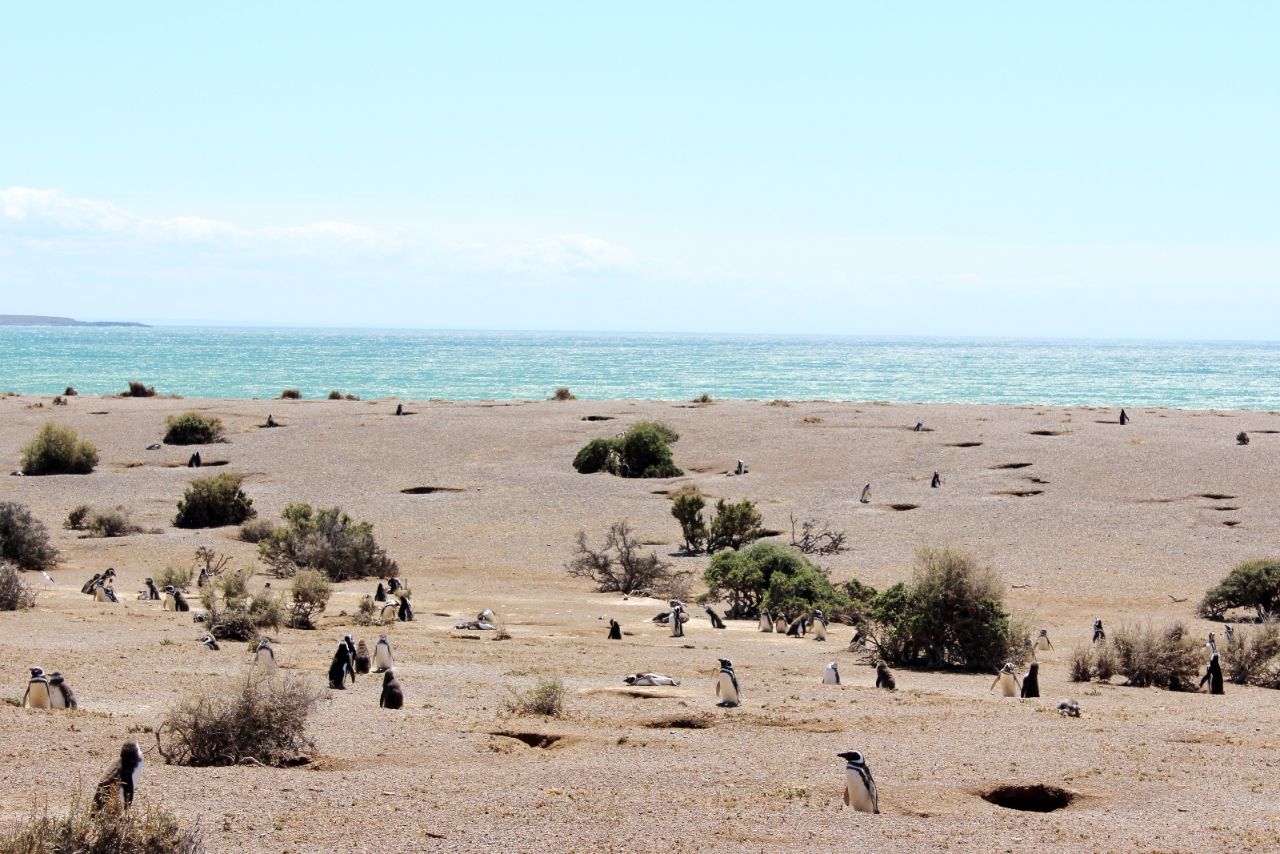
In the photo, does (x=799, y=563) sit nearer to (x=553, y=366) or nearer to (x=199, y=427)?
(x=199, y=427)

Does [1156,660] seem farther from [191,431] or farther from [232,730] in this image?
[191,431]

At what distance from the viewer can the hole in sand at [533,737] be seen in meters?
11.8

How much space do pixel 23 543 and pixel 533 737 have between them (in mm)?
19026

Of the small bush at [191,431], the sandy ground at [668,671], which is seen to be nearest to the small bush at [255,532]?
the sandy ground at [668,671]

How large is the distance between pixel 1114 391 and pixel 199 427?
72920 mm

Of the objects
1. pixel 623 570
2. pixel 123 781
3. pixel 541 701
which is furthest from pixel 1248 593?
pixel 123 781

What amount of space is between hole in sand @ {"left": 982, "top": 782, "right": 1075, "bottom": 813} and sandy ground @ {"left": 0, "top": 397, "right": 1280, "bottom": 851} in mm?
136

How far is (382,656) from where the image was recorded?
1569 cm

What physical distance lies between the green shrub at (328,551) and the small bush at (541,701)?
14103mm

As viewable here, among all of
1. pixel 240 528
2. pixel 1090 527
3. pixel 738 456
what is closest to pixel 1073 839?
pixel 1090 527

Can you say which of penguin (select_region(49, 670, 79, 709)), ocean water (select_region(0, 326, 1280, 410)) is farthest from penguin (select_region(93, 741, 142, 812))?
ocean water (select_region(0, 326, 1280, 410))

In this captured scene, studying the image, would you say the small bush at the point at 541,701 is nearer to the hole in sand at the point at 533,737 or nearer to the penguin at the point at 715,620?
the hole in sand at the point at 533,737

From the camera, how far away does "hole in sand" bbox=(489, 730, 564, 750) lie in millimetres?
11836

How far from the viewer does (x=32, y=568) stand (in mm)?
26203
